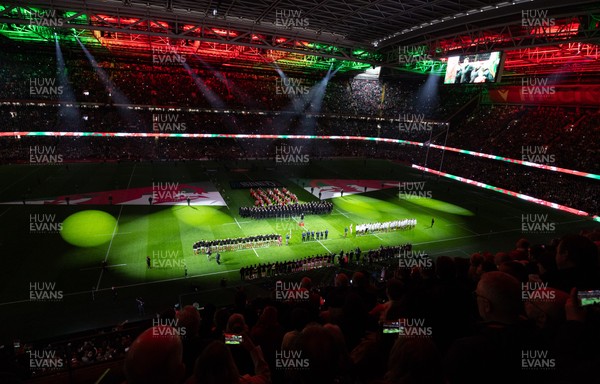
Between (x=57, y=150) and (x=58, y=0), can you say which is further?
(x=57, y=150)

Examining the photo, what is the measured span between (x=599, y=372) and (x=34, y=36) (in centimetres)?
5822

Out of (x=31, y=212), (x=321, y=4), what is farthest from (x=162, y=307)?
(x=321, y=4)

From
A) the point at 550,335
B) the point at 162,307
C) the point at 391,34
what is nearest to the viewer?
the point at 550,335

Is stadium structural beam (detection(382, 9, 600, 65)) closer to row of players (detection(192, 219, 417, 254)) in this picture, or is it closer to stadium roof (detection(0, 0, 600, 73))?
stadium roof (detection(0, 0, 600, 73))

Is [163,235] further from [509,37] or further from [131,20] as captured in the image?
[509,37]

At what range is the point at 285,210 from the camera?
30.4m

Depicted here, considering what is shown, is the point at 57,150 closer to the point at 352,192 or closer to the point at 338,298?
the point at 352,192

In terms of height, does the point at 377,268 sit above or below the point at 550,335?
below

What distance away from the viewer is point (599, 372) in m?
2.27

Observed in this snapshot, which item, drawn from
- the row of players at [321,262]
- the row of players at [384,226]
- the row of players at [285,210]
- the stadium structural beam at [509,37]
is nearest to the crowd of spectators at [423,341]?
the row of players at [321,262]

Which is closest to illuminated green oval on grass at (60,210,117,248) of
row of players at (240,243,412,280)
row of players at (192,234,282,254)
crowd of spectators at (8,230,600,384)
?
row of players at (192,234,282,254)

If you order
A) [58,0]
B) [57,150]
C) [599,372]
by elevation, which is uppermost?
[58,0]

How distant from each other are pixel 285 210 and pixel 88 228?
51.8 ft

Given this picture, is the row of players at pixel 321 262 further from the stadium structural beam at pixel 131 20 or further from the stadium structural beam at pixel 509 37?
→ the stadium structural beam at pixel 131 20
